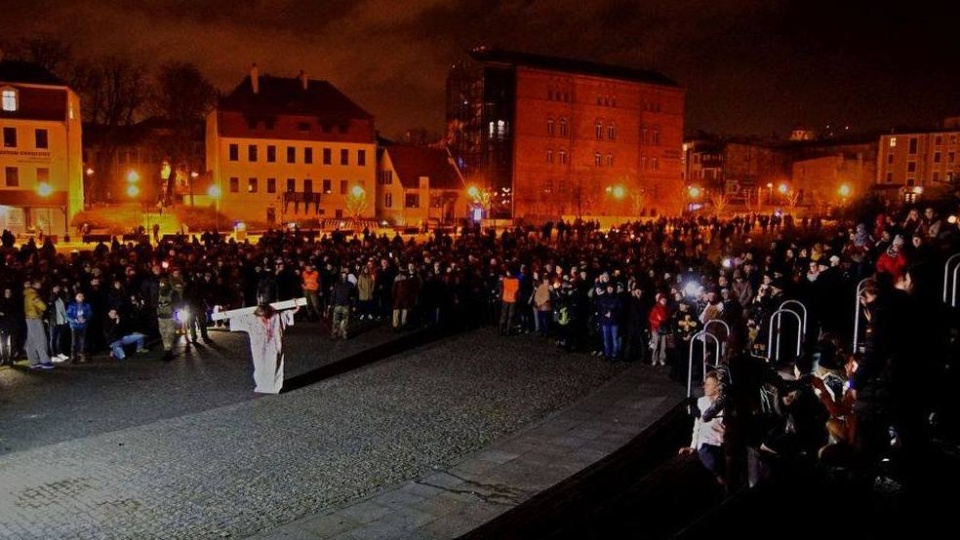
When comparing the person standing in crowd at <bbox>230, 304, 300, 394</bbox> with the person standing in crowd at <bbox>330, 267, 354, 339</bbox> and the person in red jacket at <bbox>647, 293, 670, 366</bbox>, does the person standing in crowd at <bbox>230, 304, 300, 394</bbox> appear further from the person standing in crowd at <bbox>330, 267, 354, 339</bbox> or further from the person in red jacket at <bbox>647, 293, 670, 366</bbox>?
the person in red jacket at <bbox>647, 293, 670, 366</bbox>

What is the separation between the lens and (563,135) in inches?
2933

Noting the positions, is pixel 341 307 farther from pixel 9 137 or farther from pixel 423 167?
pixel 423 167

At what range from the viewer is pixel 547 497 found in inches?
320

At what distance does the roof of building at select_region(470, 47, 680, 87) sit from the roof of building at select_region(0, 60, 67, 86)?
35.3m

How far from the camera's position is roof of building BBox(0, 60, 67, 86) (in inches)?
1941

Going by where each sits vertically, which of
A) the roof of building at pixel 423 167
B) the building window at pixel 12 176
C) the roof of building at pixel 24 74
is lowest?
the building window at pixel 12 176

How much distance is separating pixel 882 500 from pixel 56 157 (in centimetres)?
5352

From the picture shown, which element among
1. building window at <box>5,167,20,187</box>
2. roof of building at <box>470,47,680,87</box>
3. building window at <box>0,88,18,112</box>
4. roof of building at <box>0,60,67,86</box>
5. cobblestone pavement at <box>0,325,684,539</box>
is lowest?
cobblestone pavement at <box>0,325,684,539</box>

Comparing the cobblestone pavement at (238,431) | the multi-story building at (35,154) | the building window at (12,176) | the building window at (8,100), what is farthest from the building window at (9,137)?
the cobblestone pavement at (238,431)

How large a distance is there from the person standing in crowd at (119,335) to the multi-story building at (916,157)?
81043mm

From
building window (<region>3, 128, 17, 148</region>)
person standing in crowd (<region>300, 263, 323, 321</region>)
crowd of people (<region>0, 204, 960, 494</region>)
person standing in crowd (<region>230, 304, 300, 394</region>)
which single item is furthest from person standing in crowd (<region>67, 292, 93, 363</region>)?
building window (<region>3, 128, 17, 148</region>)

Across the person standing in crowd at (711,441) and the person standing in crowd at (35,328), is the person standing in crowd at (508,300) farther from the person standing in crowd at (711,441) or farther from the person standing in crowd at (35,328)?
the person standing in crowd at (711,441)

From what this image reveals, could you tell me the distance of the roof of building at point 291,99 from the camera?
62750 millimetres

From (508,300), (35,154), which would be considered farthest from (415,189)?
(508,300)
